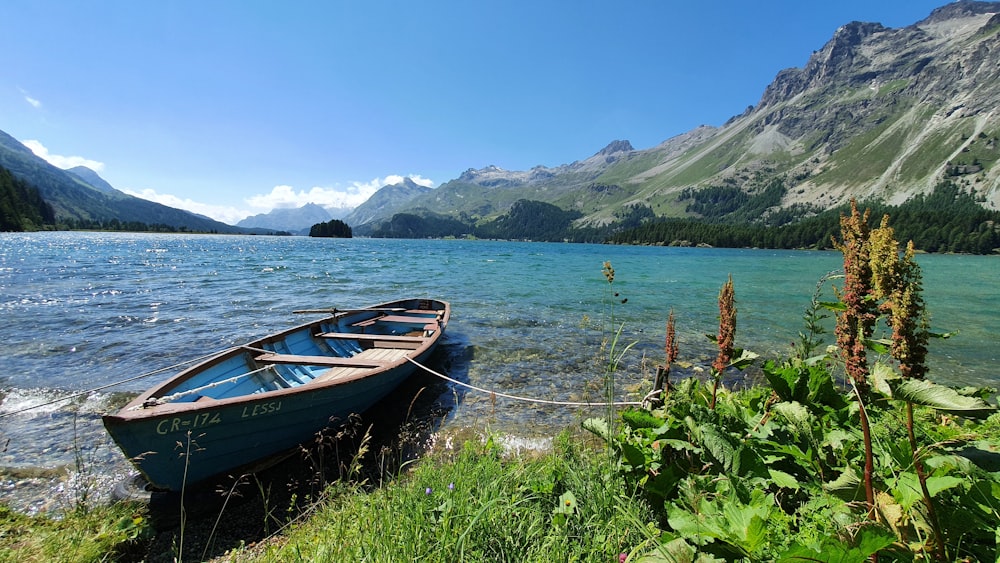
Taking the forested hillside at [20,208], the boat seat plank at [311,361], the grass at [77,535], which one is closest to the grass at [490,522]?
the grass at [77,535]

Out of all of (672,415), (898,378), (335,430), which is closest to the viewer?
(898,378)

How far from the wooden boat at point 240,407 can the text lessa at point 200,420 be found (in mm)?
11

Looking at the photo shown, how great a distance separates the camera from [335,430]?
786 cm

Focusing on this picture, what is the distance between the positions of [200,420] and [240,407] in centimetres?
49

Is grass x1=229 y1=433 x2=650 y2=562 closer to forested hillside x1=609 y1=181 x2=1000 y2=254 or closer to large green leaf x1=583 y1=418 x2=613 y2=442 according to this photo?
large green leaf x1=583 y1=418 x2=613 y2=442

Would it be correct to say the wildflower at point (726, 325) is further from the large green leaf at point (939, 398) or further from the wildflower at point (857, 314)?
the large green leaf at point (939, 398)

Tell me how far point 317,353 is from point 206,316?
10431mm

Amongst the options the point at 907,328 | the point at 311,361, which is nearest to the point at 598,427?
the point at 907,328

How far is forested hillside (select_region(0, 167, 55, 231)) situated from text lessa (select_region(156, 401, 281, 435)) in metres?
166

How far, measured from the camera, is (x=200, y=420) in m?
5.71

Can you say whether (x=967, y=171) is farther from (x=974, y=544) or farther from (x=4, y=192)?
(x=4, y=192)

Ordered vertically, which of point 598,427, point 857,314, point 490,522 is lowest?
point 490,522

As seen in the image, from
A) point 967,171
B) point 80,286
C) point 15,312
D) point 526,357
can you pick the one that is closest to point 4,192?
point 80,286

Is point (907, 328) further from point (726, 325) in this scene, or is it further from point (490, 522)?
point (490, 522)
